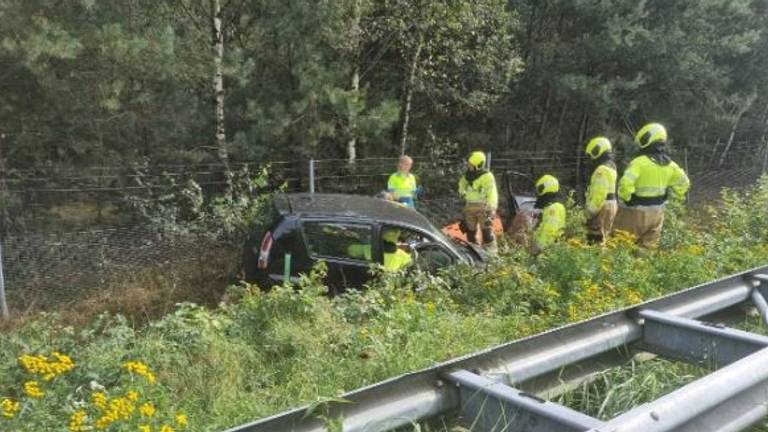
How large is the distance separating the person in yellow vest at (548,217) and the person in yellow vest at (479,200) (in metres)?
1.20

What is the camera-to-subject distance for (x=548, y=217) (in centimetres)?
836

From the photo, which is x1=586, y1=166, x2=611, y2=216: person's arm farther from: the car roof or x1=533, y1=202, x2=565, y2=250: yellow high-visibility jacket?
the car roof

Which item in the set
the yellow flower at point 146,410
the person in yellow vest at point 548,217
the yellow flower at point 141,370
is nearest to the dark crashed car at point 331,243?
the person in yellow vest at point 548,217

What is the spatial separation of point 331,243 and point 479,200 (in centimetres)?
402

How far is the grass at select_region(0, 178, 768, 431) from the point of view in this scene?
124 inches

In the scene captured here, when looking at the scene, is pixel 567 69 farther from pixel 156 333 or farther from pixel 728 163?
pixel 156 333

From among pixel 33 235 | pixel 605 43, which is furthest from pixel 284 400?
pixel 605 43

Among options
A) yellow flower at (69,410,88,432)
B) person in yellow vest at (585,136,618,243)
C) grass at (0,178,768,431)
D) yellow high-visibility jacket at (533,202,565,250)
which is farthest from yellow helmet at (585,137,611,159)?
yellow flower at (69,410,88,432)

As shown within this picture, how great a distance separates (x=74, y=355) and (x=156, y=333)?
530 millimetres

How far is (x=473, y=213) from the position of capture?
10.3 meters

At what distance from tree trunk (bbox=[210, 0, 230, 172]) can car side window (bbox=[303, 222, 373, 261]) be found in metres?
4.80

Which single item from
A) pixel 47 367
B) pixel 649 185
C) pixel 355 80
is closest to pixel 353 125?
pixel 355 80

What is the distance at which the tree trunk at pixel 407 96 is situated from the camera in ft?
43.6

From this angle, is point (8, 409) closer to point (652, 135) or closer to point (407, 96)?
point (652, 135)
